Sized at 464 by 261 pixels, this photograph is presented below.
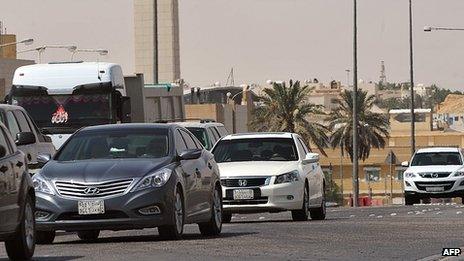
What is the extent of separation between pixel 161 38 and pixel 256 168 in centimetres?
10449

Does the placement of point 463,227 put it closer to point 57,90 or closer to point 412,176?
point 57,90

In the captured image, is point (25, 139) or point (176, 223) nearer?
point (176, 223)

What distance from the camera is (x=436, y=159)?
4888 centimetres

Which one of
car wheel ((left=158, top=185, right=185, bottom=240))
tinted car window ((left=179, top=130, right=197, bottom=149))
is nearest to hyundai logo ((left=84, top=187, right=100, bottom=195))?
car wheel ((left=158, top=185, right=185, bottom=240))

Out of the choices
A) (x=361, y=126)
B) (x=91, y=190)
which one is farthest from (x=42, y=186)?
(x=361, y=126)

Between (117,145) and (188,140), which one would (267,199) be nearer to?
(188,140)

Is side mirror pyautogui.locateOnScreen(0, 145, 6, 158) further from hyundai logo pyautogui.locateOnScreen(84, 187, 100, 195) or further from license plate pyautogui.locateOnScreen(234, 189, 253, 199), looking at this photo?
license plate pyautogui.locateOnScreen(234, 189, 253, 199)

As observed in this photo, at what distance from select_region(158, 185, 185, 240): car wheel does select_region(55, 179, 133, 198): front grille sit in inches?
29.4

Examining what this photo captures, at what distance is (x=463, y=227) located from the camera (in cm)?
2583

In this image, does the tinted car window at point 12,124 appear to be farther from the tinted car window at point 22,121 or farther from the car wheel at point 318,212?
the car wheel at point 318,212

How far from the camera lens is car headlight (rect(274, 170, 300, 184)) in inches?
1137

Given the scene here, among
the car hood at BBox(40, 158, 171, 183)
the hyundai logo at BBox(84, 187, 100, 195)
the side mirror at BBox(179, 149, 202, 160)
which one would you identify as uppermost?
the side mirror at BBox(179, 149, 202, 160)

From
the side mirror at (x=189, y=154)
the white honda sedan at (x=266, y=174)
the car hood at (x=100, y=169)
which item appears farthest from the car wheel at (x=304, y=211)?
the car hood at (x=100, y=169)

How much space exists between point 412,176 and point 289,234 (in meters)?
25.4
